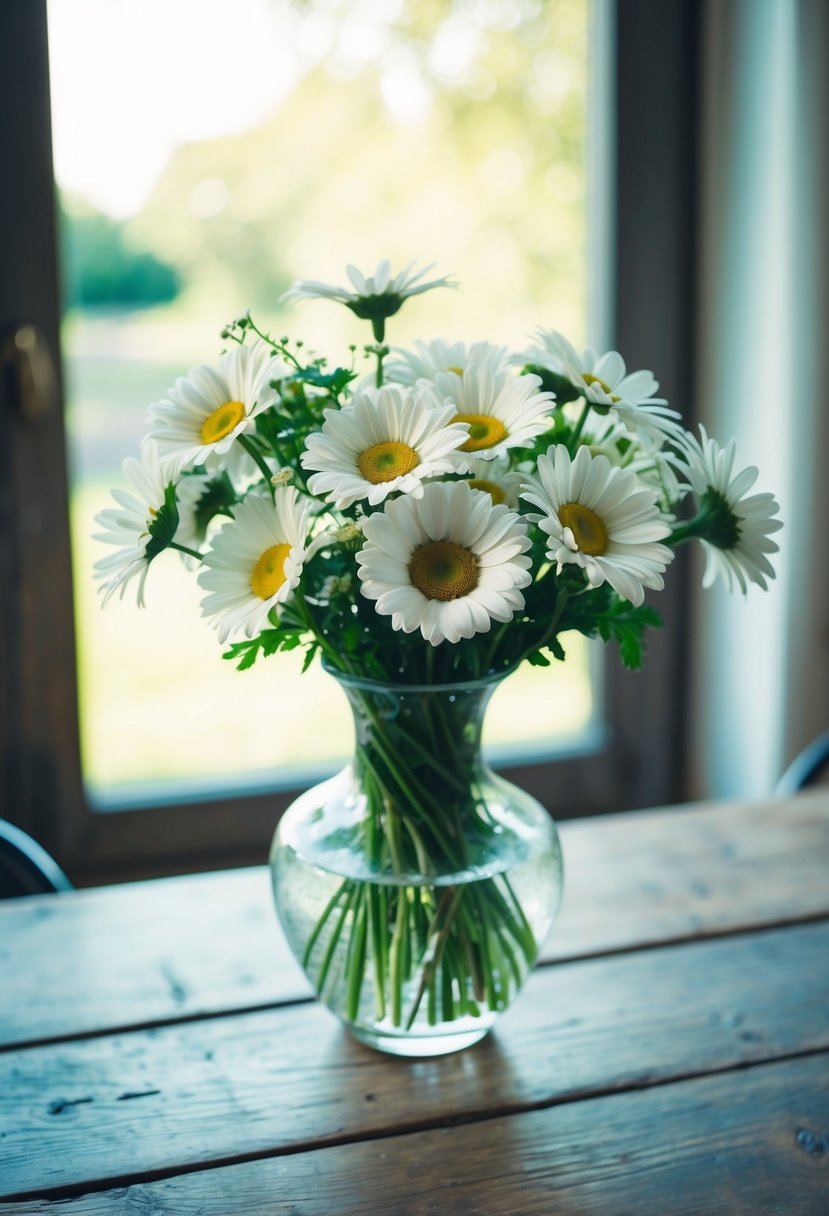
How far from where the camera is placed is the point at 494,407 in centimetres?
74

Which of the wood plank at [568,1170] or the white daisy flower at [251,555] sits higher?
the white daisy flower at [251,555]

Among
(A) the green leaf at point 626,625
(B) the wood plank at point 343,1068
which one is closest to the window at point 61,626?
(B) the wood plank at point 343,1068

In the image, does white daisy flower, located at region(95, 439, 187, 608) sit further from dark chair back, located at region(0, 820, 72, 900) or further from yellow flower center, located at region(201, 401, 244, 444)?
dark chair back, located at region(0, 820, 72, 900)

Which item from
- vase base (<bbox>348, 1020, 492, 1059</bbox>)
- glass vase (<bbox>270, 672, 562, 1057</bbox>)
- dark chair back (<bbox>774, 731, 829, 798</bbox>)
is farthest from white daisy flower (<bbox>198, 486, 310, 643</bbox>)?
dark chair back (<bbox>774, 731, 829, 798</bbox>)

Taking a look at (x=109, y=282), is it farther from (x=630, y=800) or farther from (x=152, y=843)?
(x=630, y=800)

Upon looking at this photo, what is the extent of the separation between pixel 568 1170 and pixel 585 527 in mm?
425

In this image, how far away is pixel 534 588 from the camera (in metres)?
0.75

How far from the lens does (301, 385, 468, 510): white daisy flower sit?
26.2 inches

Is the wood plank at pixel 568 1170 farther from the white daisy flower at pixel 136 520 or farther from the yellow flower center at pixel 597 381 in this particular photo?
the yellow flower center at pixel 597 381

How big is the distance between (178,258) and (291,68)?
346 mm

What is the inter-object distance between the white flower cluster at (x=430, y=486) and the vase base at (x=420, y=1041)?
1.05 ft

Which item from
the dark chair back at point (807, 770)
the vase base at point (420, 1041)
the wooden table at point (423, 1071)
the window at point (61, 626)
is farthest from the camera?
the window at point (61, 626)

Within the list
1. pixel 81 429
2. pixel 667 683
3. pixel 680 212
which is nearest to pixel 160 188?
pixel 81 429

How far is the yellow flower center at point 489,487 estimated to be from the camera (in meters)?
0.73
